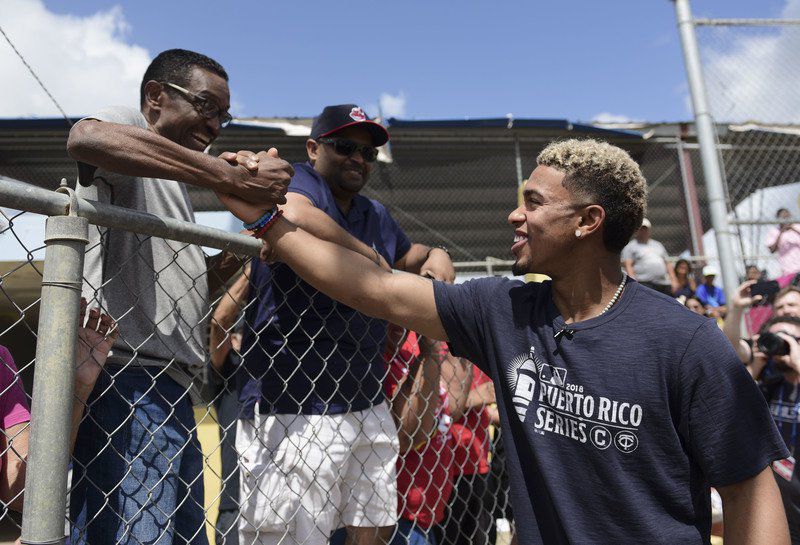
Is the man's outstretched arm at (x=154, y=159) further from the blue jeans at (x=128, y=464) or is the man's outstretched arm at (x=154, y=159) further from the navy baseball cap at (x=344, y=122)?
the navy baseball cap at (x=344, y=122)

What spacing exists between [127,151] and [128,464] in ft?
2.74

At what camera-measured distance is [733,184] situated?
261 inches

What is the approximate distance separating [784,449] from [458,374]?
1.72 metres

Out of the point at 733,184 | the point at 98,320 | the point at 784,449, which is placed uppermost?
the point at 733,184

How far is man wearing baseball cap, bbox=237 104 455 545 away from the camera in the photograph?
2311mm

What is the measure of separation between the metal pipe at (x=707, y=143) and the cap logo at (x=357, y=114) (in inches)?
136

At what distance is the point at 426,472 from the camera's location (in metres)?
3.23

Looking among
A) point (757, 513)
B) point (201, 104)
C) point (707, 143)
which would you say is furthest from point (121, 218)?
point (707, 143)

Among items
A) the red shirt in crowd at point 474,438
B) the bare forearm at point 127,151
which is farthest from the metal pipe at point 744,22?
the bare forearm at point 127,151

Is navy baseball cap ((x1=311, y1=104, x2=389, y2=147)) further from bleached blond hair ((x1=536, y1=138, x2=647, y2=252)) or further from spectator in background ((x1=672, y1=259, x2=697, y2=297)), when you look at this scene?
spectator in background ((x1=672, y1=259, x2=697, y2=297))

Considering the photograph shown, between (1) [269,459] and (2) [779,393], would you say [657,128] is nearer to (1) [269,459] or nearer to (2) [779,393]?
(2) [779,393]

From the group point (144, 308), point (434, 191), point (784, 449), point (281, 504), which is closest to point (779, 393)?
point (784, 449)

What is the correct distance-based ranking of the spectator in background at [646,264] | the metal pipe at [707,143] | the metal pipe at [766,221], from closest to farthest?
the metal pipe at [707,143] < the metal pipe at [766,221] < the spectator in background at [646,264]

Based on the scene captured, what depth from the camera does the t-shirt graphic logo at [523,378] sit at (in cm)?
190
